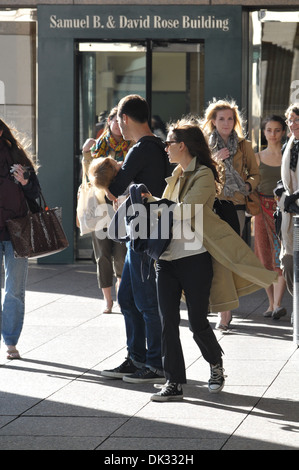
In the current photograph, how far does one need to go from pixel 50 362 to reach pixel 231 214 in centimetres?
225

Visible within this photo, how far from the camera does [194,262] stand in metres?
6.28

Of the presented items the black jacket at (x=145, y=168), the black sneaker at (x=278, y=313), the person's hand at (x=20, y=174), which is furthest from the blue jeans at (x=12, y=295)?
the black sneaker at (x=278, y=313)

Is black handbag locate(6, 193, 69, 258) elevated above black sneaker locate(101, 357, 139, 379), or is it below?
above

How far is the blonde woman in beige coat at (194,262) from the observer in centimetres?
626

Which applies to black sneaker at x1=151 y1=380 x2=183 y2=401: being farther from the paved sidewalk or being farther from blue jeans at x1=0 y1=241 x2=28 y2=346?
blue jeans at x1=0 y1=241 x2=28 y2=346

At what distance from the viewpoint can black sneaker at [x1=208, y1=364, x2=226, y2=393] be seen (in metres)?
6.48

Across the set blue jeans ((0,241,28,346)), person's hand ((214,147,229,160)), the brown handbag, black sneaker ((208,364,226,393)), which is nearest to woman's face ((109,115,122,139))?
person's hand ((214,147,229,160))

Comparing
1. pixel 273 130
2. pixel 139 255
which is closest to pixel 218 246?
pixel 139 255

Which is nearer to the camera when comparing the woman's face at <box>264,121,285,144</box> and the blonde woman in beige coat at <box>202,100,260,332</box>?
the blonde woman in beige coat at <box>202,100,260,332</box>

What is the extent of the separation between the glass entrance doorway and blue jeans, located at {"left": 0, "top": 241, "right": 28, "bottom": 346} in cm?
608

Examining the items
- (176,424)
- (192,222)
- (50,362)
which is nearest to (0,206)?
(50,362)

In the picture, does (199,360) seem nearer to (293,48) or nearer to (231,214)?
(231,214)

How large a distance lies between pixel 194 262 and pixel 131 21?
25.4 feet
